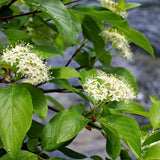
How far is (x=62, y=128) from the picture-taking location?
0.61m

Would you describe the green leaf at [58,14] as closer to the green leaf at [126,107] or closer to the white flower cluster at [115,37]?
the green leaf at [126,107]

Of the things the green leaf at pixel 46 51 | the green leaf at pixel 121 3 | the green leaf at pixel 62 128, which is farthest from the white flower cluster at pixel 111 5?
the green leaf at pixel 62 128

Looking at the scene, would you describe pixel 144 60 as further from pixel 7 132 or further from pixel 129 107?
pixel 7 132

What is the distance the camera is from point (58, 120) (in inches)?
26.4

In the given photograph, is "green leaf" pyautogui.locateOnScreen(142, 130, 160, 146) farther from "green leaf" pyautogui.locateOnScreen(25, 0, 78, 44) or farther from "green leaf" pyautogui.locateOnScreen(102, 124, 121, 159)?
"green leaf" pyautogui.locateOnScreen(25, 0, 78, 44)

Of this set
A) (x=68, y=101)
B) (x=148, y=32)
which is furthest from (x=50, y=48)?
(x=148, y=32)

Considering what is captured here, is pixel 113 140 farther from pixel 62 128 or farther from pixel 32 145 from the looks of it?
pixel 32 145

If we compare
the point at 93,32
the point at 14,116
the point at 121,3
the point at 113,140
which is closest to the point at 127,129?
the point at 113,140

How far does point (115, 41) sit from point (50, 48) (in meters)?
0.32

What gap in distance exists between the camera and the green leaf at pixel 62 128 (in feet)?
1.98

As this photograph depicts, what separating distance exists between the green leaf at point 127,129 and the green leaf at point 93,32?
0.36 metres

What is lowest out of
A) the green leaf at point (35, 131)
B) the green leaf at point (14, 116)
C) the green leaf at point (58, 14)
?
the green leaf at point (35, 131)

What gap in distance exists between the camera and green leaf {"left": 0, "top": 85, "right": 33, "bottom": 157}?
1.70ft

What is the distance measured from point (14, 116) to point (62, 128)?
0.37 ft
